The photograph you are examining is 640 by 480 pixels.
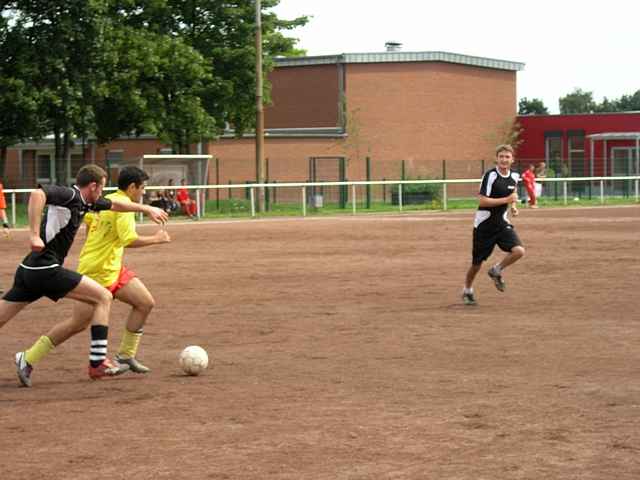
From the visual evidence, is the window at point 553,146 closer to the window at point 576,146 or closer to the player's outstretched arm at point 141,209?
the window at point 576,146

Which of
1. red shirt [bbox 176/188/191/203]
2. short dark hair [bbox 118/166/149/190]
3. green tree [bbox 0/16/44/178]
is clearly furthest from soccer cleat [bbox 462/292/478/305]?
green tree [bbox 0/16/44/178]

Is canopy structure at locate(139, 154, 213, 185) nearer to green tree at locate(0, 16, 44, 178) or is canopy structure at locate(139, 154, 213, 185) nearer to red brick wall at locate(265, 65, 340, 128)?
green tree at locate(0, 16, 44, 178)

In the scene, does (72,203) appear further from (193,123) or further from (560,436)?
(193,123)

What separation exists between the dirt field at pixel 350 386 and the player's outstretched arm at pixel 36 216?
111cm

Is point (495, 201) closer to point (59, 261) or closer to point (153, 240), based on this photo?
point (153, 240)

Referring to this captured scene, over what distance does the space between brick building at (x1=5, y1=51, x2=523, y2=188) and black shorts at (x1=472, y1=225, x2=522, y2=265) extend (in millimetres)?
42406

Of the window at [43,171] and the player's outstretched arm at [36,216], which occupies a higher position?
the window at [43,171]

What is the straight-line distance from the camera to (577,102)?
5502 inches

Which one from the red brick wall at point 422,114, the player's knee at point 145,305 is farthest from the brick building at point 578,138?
the player's knee at point 145,305

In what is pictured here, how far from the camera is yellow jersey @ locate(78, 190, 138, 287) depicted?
396 inches

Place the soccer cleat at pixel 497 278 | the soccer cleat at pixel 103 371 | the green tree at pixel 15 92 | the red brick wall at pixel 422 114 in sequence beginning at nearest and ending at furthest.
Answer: the soccer cleat at pixel 103 371
the soccer cleat at pixel 497 278
the green tree at pixel 15 92
the red brick wall at pixel 422 114

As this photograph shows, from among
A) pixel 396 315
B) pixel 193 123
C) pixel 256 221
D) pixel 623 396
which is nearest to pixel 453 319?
pixel 396 315

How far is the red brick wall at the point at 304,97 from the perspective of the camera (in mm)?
63500

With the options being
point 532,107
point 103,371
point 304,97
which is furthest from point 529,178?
point 532,107
